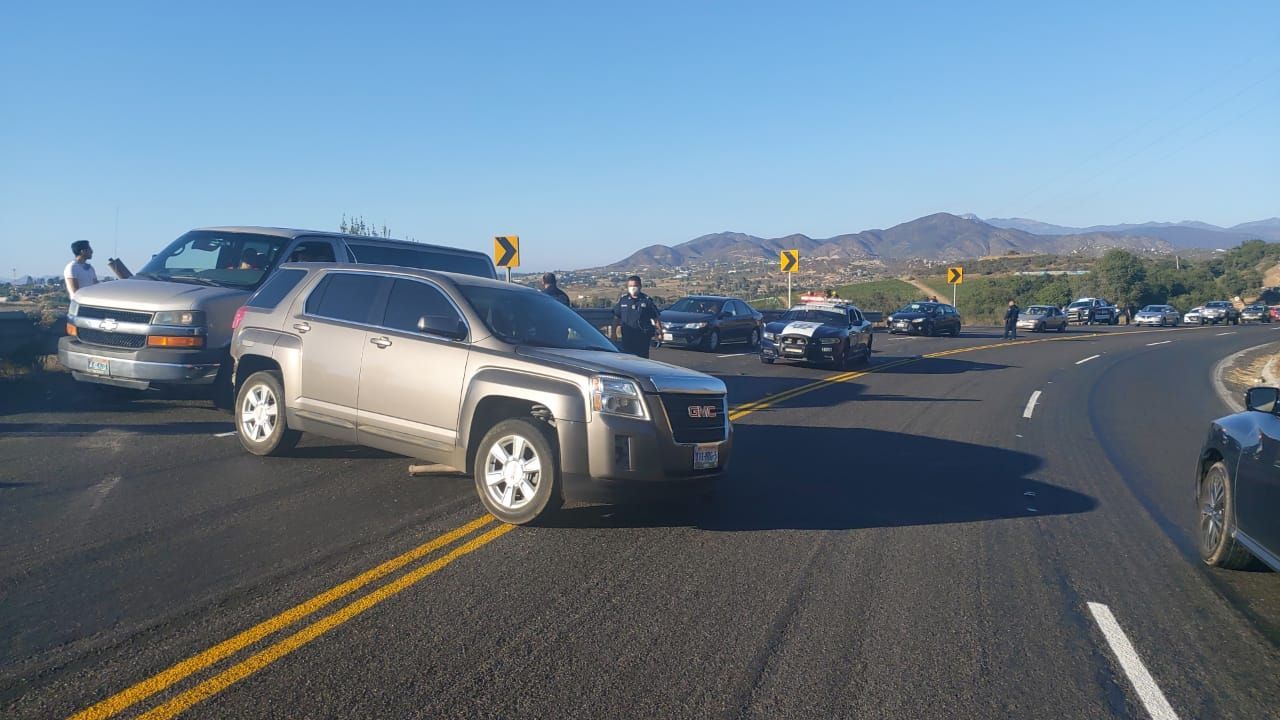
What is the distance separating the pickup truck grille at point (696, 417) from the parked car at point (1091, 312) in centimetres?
6017

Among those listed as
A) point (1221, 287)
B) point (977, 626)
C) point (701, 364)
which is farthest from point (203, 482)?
point (1221, 287)

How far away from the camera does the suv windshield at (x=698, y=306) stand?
26.4 m

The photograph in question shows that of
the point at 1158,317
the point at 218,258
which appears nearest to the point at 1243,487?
the point at 218,258

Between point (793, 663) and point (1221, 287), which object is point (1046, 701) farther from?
point (1221, 287)

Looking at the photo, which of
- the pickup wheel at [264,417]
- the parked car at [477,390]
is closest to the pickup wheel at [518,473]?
the parked car at [477,390]

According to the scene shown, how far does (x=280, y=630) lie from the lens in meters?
4.66

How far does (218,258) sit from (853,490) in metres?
8.67

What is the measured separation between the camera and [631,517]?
23.6ft

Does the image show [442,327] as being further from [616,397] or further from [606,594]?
[606,594]

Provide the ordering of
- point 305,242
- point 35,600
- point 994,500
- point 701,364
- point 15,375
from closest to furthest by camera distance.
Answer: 1. point 35,600
2. point 994,500
3. point 305,242
4. point 15,375
5. point 701,364

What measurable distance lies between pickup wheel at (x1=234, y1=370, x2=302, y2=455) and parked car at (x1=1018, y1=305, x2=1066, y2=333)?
44.6 m

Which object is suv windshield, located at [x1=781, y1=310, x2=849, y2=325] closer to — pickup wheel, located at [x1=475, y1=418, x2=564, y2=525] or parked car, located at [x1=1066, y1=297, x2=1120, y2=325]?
pickup wheel, located at [x1=475, y1=418, x2=564, y2=525]

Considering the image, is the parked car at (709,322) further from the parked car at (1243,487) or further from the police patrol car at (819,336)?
the parked car at (1243,487)

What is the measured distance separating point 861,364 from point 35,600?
20.8 meters
